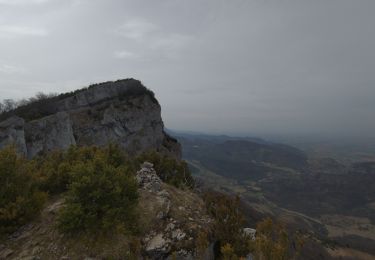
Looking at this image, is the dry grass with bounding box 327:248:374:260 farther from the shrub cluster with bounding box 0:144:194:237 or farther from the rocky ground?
the shrub cluster with bounding box 0:144:194:237

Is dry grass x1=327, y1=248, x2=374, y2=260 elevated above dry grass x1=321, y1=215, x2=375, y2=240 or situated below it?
above

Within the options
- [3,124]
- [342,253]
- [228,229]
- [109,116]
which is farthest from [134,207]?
[342,253]

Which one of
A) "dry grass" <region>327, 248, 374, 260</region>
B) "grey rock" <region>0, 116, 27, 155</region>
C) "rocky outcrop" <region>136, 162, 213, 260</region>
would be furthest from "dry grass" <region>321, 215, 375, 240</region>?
"rocky outcrop" <region>136, 162, 213, 260</region>

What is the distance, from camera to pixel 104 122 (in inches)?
2518

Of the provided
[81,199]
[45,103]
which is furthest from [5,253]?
[45,103]

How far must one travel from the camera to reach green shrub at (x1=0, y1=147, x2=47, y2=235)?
1027 cm

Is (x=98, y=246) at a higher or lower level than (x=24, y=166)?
lower

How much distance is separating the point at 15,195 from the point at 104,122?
54.4 m

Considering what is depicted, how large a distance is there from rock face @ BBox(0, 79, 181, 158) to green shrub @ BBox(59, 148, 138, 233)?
4273cm

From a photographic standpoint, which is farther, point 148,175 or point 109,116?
point 109,116

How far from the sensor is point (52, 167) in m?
14.4

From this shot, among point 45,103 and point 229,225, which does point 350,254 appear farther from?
point 229,225

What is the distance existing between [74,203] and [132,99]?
64233mm

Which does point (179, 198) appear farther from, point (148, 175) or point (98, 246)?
point (98, 246)
